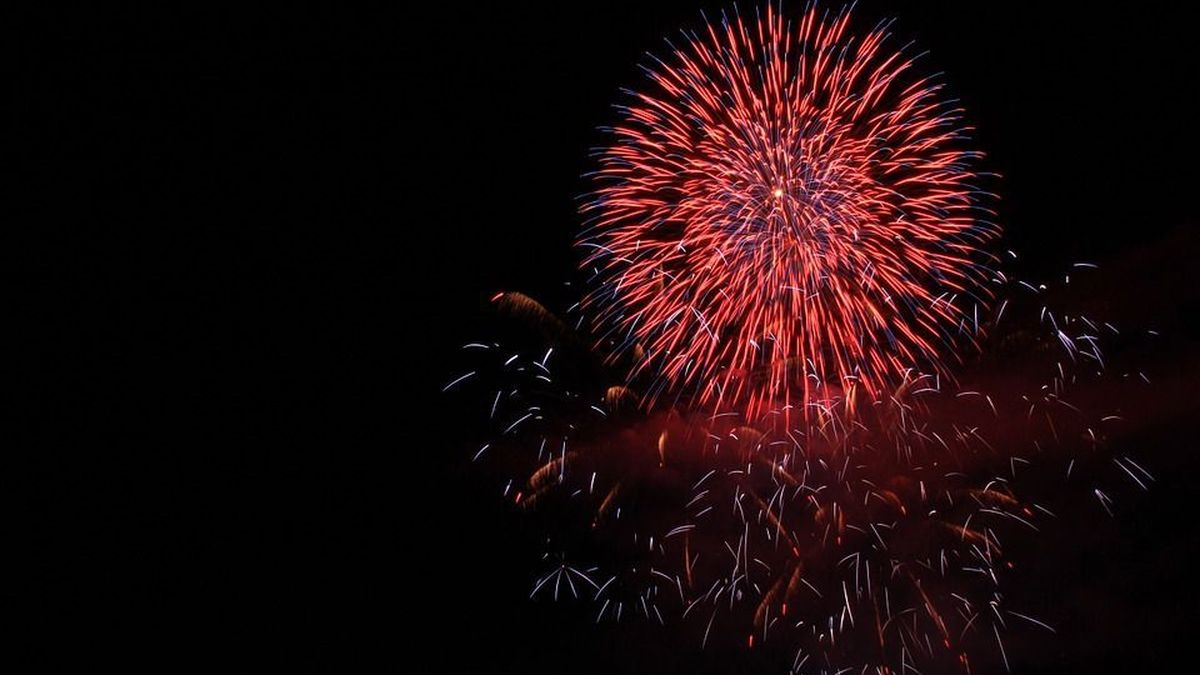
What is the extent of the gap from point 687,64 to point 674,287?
2447 mm

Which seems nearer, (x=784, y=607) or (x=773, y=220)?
(x=773, y=220)

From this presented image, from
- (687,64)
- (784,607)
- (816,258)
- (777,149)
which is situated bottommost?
(784,607)

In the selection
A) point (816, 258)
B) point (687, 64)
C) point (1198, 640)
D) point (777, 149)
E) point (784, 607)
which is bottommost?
point (1198, 640)

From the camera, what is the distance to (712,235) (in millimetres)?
12062

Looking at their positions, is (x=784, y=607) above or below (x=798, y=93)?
below

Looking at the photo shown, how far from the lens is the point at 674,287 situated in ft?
40.3

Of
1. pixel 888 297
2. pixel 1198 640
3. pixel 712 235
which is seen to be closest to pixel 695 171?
pixel 712 235

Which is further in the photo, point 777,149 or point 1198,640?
point 1198,640

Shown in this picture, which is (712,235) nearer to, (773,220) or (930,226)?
(773,220)

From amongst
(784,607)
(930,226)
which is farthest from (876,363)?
(784,607)

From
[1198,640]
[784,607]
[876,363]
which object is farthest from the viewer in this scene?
[1198,640]

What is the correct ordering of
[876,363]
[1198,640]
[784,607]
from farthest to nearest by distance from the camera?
[1198,640] → [784,607] → [876,363]

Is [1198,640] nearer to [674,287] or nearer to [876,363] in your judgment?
[876,363]

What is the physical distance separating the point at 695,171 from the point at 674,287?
1.30 m
